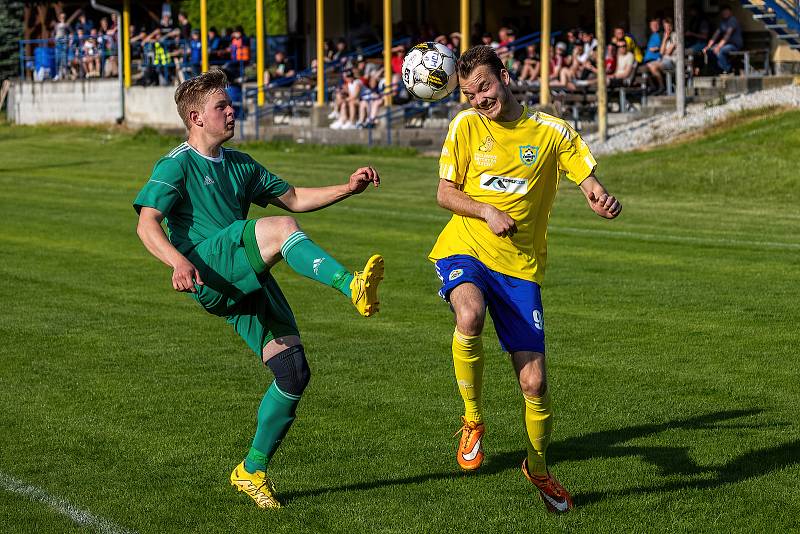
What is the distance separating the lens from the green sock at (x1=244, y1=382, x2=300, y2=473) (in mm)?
6586

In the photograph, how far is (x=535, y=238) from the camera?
22.9 feet

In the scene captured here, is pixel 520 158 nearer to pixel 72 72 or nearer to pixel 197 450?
pixel 197 450

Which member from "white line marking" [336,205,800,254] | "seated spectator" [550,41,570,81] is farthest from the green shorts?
"seated spectator" [550,41,570,81]

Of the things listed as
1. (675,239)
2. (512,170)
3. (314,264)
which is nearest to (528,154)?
(512,170)

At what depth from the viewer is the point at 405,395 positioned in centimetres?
912

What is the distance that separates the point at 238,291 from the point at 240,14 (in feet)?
163

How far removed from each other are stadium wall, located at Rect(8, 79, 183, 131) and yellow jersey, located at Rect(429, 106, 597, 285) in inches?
1353

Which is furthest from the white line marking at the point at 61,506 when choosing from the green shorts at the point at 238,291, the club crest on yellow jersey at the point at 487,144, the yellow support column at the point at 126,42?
the yellow support column at the point at 126,42

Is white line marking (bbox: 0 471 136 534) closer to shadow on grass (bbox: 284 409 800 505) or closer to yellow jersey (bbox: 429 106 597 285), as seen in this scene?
shadow on grass (bbox: 284 409 800 505)

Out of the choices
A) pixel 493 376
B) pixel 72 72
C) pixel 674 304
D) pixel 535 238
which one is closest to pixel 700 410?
pixel 493 376

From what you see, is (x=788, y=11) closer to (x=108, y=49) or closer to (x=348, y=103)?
(x=348, y=103)

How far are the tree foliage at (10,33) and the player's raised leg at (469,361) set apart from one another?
51399mm

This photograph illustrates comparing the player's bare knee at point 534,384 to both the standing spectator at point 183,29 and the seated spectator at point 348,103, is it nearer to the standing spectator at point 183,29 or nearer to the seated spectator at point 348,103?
the seated spectator at point 348,103

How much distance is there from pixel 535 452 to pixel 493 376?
10.4 ft
